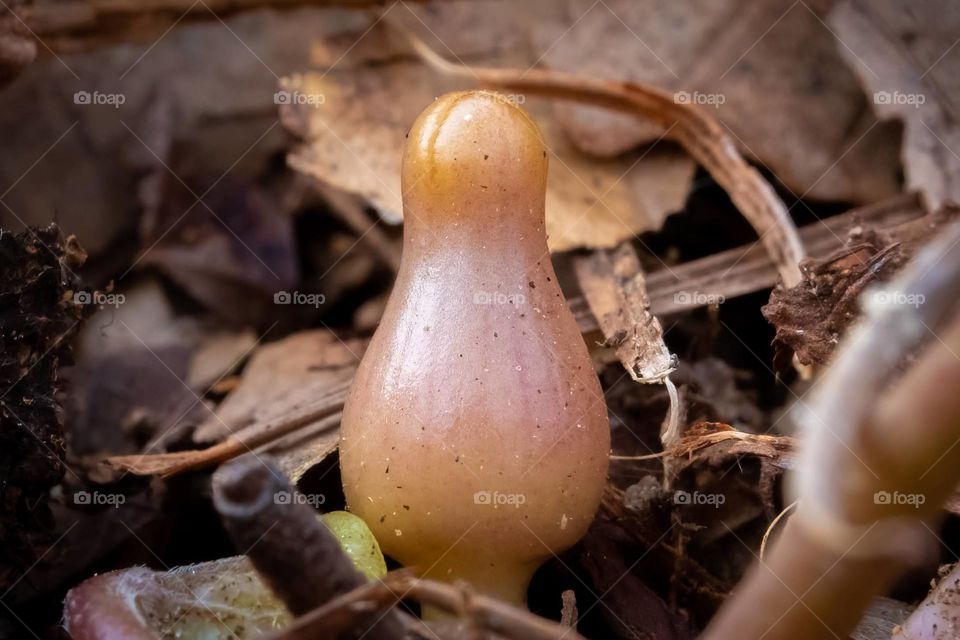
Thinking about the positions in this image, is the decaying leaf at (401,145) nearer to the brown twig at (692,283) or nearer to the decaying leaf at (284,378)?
the brown twig at (692,283)

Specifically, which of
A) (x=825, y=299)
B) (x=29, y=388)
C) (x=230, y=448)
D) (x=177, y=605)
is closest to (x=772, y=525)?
(x=825, y=299)

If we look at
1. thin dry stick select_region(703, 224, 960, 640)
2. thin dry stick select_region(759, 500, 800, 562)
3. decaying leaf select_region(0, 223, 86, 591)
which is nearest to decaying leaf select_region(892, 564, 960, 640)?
thin dry stick select_region(759, 500, 800, 562)

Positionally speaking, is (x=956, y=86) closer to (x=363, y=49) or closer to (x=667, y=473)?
(x=667, y=473)

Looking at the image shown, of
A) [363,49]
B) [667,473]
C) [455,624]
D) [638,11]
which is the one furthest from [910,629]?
[363,49]

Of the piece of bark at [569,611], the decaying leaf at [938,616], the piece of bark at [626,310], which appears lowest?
the piece of bark at [569,611]

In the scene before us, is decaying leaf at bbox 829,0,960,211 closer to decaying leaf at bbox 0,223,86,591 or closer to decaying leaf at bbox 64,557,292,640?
decaying leaf at bbox 64,557,292,640

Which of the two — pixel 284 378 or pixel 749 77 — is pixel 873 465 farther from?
pixel 749 77

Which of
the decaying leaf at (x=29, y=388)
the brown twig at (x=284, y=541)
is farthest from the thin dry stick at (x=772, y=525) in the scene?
the decaying leaf at (x=29, y=388)
